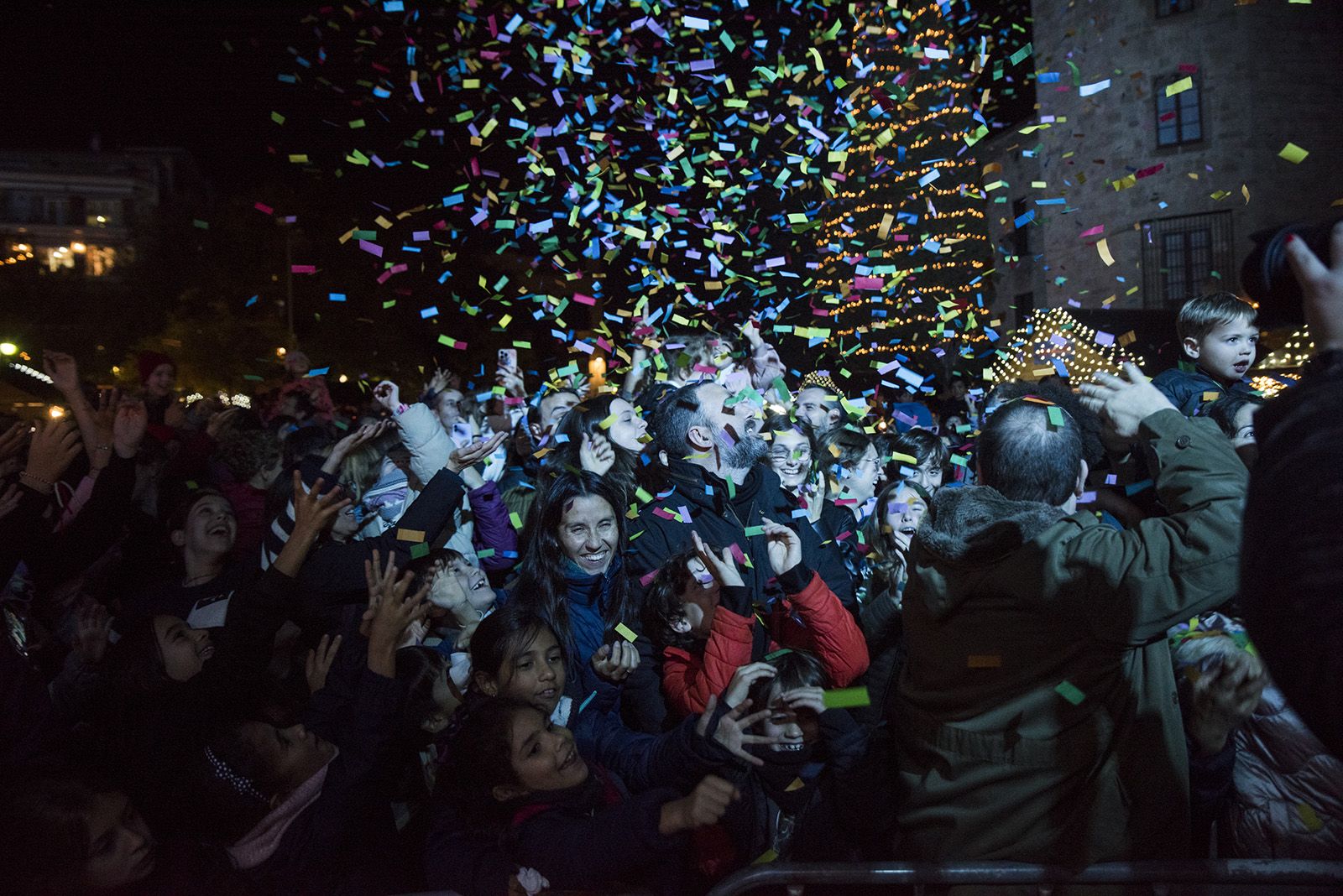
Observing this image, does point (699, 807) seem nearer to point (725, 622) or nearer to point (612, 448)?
point (725, 622)

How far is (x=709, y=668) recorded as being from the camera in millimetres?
2883

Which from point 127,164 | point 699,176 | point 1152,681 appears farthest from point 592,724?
point 127,164

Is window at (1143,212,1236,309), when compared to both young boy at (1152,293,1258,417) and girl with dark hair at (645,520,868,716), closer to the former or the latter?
young boy at (1152,293,1258,417)

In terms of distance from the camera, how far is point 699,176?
345 inches

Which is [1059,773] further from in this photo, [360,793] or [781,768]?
[360,793]

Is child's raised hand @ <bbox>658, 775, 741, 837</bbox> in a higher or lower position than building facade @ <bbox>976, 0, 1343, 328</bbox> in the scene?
lower

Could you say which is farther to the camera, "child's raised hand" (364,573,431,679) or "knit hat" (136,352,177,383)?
"knit hat" (136,352,177,383)

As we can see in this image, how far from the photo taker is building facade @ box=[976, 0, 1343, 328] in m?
17.8

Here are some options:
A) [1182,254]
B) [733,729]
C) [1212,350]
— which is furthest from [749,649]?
[1182,254]

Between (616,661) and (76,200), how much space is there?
5404cm

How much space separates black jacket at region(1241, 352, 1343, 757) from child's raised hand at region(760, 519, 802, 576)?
1.62 metres

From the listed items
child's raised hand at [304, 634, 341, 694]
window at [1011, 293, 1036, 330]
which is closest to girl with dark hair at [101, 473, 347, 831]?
child's raised hand at [304, 634, 341, 694]

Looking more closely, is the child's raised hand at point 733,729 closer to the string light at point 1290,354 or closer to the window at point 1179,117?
the string light at point 1290,354

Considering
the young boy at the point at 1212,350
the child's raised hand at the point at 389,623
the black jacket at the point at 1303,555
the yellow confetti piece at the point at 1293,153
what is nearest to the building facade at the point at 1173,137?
the yellow confetti piece at the point at 1293,153
